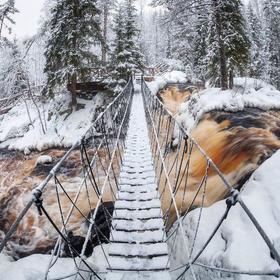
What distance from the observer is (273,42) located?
31.3 m

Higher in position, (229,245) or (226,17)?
(226,17)

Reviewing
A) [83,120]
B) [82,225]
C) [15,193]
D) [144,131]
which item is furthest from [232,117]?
[83,120]

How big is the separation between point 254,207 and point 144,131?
699cm

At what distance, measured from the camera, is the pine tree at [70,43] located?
695 inches

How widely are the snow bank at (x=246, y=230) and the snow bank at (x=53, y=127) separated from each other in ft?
35.8

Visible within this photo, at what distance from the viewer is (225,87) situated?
12969 millimetres

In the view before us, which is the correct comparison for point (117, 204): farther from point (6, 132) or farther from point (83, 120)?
point (6, 132)

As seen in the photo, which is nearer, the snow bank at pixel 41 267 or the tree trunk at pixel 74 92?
the snow bank at pixel 41 267

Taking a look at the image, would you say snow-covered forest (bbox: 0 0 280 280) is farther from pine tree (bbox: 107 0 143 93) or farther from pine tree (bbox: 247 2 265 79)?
pine tree (bbox: 247 2 265 79)

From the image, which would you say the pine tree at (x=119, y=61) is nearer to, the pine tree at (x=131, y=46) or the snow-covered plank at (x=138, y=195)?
the pine tree at (x=131, y=46)

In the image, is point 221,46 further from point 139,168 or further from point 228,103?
point 139,168

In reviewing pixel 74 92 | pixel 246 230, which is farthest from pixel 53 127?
pixel 246 230

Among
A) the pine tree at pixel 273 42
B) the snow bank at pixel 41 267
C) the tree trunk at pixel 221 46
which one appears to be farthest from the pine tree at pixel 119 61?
the pine tree at pixel 273 42

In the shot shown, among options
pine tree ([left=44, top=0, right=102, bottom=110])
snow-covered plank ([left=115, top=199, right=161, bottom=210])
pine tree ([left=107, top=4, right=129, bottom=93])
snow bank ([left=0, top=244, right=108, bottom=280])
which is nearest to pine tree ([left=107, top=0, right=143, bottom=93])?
pine tree ([left=107, top=4, right=129, bottom=93])
